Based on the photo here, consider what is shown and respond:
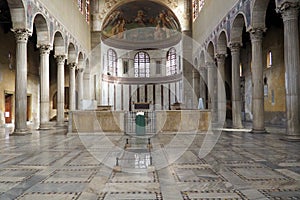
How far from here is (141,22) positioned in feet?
114

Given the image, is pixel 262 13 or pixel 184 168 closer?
pixel 184 168

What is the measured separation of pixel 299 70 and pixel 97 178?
315 inches

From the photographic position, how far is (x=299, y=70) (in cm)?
975

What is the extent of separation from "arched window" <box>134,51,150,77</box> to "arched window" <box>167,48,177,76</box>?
307 centimetres

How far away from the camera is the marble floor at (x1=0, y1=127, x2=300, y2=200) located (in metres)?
4.14

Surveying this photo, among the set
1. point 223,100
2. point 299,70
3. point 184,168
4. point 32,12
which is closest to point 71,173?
point 184,168

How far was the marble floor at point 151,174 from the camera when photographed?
414 centimetres

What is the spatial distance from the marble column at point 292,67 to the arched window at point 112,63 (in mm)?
25693

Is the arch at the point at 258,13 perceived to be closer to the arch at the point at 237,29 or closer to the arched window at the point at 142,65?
the arch at the point at 237,29

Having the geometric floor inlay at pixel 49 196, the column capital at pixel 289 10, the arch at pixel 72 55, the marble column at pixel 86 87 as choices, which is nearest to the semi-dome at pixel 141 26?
the marble column at pixel 86 87

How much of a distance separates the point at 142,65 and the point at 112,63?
4.71 metres

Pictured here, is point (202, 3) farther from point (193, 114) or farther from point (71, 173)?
point (71, 173)

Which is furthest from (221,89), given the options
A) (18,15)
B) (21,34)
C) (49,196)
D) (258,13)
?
(49,196)

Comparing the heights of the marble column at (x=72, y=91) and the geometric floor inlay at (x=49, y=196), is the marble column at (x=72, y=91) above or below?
above
